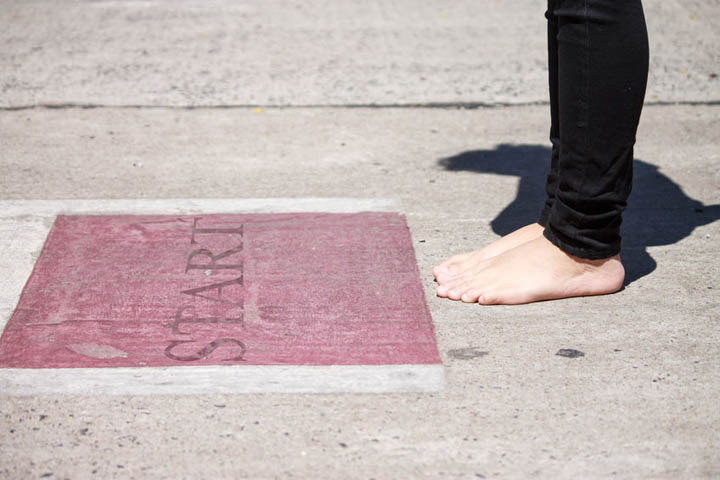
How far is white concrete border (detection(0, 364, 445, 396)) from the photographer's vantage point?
230 cm

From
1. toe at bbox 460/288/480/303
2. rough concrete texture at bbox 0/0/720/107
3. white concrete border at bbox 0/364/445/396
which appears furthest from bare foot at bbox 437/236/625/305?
rough concrete texture at bbox 0/0/720/107

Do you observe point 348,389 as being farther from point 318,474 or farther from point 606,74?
point 606,74

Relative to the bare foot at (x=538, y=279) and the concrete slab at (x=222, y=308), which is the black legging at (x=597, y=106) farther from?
the concrete slab at (x=222, y=308)

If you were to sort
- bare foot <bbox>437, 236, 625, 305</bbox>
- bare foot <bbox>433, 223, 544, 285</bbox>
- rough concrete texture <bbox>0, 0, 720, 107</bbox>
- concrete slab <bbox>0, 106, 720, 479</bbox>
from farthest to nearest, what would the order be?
rough concrete texture <bbox>0, 0, 720, 107</bbox>
bare foot <bbox>433, 223, 544, 285</bbox>
bare foot <bbox>437, 236, 625, 305</bbox>
concrete slab <bbox>0, 106, 720, 479</bbox>

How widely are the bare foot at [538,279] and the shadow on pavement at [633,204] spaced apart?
0.20 m

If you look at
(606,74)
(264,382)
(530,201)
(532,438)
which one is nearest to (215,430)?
(264,382)

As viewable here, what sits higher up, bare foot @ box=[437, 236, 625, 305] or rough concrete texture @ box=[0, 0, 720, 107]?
bare foot @ box=[437, 236, 625, 305]

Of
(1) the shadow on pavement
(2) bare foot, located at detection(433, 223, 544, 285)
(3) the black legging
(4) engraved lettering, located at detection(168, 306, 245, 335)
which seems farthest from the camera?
(1) the shadow on pavement

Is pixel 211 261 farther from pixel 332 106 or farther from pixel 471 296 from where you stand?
pixel 332 106

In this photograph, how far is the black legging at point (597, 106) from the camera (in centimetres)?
247

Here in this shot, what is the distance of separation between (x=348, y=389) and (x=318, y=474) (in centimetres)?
37

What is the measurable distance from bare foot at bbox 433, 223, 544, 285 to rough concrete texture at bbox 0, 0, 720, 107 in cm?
198

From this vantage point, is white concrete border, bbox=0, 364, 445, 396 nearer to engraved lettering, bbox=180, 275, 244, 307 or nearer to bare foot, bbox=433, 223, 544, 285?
engraved lettering, bbox=180, 275, 244, 307

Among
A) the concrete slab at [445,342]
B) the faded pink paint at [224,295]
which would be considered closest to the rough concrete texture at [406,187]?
the concrete slab at [445,342]
